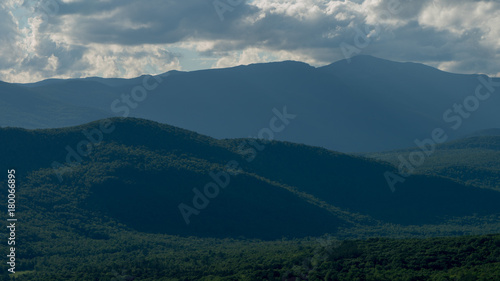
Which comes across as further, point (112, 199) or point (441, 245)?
point (112, 199)

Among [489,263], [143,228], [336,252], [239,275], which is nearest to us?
[489,263]

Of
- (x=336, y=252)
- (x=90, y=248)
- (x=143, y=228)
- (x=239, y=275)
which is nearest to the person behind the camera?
(x=239, y=275)

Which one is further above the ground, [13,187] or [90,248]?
[13,187]

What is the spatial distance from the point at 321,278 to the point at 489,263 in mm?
26981

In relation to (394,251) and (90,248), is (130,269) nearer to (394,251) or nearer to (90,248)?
(90,248)

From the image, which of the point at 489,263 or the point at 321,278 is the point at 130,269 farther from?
the point at 489,263

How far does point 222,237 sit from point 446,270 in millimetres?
101820

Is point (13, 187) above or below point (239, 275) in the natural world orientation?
above

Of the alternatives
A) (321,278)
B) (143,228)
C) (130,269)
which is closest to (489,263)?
(321,278)

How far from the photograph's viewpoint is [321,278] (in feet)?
323

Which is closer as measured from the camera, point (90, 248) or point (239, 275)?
point (239, 275)

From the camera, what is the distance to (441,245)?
353ft

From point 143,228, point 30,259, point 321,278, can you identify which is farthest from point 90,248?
point 321,278

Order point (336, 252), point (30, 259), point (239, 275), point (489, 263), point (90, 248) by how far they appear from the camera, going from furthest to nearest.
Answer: point (90, 248) < point (30, 259) < point (336, 252) < point (239, 275) < point (489, 263)
